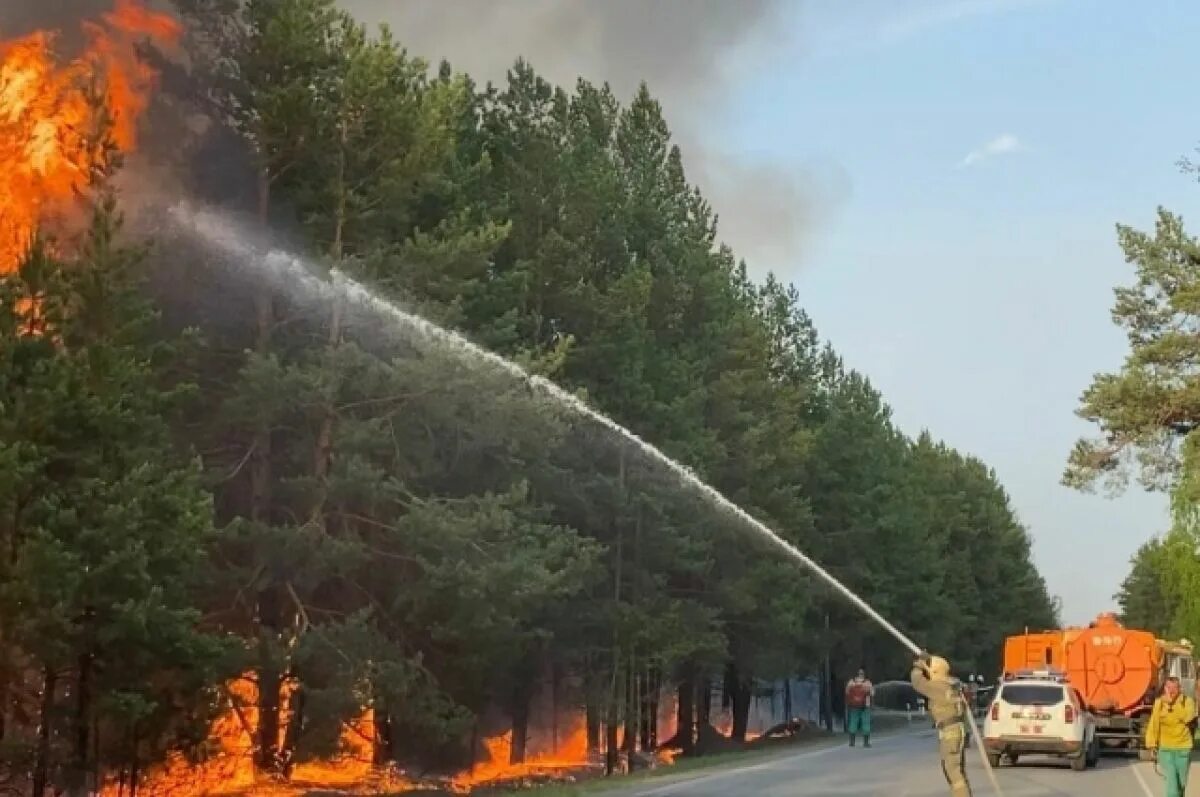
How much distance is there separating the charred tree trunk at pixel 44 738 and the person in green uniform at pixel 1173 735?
1279cm

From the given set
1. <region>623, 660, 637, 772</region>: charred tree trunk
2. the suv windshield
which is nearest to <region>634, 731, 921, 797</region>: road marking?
<region>623, 660, 637, 772</region>: charred tree trunk

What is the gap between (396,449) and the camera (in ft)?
83.3

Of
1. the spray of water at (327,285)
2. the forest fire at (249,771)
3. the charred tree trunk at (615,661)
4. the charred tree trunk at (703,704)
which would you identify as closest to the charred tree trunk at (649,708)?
the charred tree trunk at (703,704)

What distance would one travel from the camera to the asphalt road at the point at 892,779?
20.7m

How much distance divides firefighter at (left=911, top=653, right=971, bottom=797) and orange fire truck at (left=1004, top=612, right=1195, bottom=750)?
622 inches

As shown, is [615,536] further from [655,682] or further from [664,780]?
[664,780]

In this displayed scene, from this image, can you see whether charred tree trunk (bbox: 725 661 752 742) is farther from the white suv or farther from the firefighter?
the firefighter

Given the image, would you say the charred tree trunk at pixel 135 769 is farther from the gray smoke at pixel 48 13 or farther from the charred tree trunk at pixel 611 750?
the charred tree trunk at pixel 611 750

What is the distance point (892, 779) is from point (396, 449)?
9759 millimetres

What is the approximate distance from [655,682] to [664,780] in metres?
17.2

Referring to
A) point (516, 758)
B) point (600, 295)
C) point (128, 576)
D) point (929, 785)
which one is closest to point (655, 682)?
point (516, 758)

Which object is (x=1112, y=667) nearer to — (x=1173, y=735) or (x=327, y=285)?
(x=1173, y=735)

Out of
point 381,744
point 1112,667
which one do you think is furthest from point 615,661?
point 1112,667

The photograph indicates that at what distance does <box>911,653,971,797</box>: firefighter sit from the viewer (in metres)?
16.7
